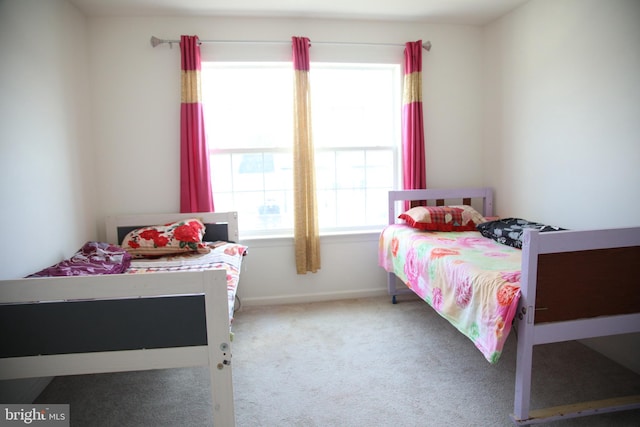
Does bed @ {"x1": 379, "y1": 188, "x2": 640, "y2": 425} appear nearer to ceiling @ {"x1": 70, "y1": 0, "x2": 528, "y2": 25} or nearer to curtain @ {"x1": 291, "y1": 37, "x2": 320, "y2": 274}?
curtain @ {"x1": 291, "y1": 37, "x2": 320, "y2": 274}

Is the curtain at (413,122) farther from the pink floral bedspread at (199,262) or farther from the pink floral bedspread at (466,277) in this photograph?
the pink floral bedspread at (199,262)

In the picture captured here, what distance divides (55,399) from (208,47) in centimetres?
269

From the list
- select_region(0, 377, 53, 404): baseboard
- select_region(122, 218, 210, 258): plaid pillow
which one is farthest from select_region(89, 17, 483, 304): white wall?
select_region(0, 377, 53, 404): baseboard

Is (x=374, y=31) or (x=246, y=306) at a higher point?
(x=374, y=31)

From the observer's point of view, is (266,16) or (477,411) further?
(266,16)

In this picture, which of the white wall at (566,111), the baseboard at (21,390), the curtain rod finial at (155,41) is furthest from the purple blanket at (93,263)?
the white wall at (566,111)

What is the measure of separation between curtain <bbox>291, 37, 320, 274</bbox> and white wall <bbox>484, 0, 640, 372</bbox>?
173 centimetres

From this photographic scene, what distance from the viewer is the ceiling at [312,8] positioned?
2664mm

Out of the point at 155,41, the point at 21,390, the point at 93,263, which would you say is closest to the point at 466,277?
the point at 93,263

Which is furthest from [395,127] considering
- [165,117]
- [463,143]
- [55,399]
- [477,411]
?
[55,399]

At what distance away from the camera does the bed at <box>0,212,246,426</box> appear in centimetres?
128

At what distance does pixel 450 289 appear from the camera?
77.5 inches

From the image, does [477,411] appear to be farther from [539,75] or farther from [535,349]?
[539,75]

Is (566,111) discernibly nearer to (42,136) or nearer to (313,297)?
(313,297)
